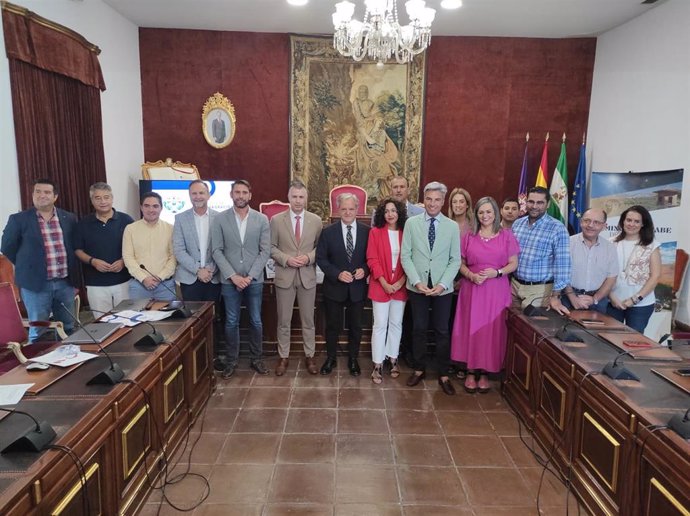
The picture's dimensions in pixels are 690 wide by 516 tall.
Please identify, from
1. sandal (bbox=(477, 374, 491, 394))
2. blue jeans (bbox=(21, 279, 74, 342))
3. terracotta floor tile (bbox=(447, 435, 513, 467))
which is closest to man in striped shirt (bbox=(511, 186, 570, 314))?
sandal (bbox=(477, 374, 491, 394))

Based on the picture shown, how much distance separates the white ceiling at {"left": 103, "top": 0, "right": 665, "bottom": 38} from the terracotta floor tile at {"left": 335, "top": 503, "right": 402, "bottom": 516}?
491 centimetres

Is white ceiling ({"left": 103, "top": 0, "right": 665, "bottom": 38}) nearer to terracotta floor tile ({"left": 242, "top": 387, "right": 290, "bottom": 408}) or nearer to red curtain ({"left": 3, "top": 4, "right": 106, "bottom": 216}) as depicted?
red curtain ({"left": 3, "top": 4, "right": 106, "bottom": 216})

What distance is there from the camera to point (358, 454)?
2.94 meters

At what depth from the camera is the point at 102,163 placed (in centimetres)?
542

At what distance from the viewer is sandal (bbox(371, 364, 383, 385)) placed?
3968 millimetres

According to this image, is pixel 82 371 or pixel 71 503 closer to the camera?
pixel 71 503

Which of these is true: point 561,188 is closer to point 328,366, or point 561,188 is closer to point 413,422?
point 328,366

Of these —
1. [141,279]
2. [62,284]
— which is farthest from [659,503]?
[62,284]

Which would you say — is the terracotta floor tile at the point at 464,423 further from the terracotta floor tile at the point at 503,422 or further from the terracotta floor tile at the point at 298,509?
the terracotta floor tile at the point at 298,509

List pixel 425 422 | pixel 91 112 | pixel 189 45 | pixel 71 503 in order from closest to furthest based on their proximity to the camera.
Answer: pixel 71 503 → pixel 425 422 → pixel 91 112 → pixel 189 45

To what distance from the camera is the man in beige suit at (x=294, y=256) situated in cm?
396

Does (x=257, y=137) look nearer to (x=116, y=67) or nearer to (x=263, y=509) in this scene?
(x=116, y=67)

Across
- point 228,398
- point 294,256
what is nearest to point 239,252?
point 294,256

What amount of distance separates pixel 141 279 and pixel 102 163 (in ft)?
8.03
